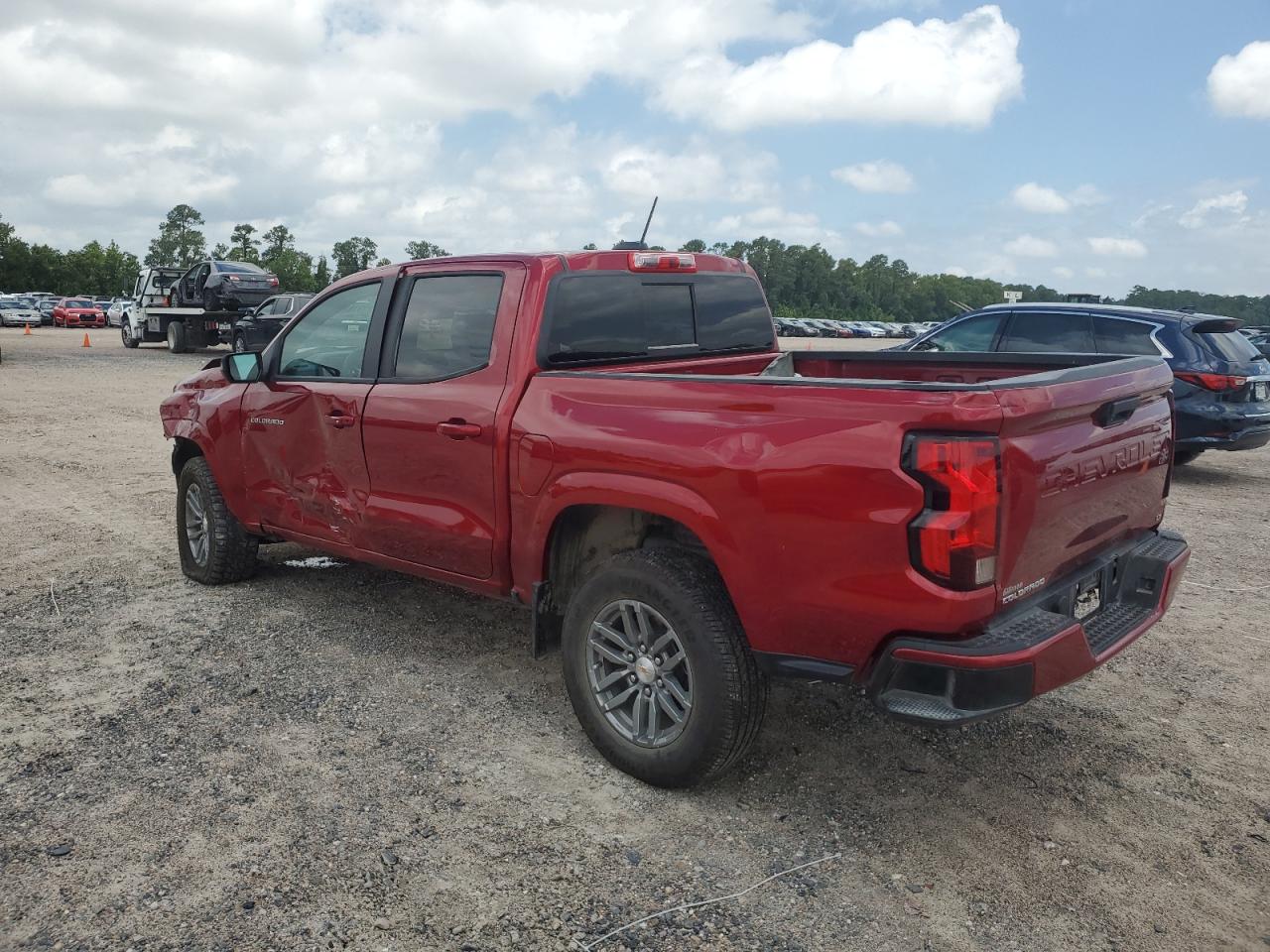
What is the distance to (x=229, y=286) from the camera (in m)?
24.3

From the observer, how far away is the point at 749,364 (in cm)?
493

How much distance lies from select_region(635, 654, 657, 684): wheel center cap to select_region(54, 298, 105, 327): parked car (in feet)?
172

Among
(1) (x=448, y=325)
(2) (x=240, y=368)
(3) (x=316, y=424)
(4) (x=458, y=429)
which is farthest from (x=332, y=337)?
(4) (x=458, y=429)

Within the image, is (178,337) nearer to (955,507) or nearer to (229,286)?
(229,286)

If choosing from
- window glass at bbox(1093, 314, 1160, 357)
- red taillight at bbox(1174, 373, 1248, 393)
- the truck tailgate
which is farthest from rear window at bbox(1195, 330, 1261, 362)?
the truck tailgate

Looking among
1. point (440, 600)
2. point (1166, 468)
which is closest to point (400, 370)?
point (440, 600)

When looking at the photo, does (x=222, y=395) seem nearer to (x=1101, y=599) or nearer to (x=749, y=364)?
Result: (x=749, y=364)

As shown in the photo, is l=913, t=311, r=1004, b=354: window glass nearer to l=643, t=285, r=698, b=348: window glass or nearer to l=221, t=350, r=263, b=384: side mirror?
l=643, t=285, r=698, b=348: window glass

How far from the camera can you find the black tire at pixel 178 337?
26.3 metres

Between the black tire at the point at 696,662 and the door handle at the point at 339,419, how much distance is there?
5.47 feet

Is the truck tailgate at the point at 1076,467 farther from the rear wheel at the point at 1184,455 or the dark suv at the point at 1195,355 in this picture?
the rear wheel at the point at 1184,455

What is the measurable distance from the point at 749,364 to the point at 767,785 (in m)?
2.10

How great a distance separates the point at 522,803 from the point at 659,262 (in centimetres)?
235

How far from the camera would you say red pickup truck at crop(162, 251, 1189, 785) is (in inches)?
111
